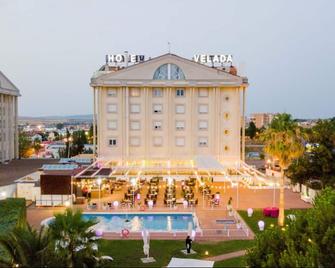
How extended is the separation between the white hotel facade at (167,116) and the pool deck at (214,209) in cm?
704

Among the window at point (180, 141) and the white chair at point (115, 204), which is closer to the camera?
the white chair at point (115, 204)

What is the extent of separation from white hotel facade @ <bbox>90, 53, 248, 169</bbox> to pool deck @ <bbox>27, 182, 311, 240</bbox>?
7.04 m

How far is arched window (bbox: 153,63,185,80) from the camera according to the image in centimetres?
5597

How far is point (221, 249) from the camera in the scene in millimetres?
25703

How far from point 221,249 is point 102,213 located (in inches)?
503

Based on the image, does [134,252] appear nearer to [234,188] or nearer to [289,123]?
[289,123]

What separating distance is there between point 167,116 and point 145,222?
24.7 meters

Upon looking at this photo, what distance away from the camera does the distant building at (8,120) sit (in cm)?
6481

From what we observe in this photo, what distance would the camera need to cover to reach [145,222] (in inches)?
1323

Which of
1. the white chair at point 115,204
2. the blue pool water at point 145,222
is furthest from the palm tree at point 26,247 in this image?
the white chair at point 115,204

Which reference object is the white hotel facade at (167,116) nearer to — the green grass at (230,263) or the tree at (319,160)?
the tree at (319,160)

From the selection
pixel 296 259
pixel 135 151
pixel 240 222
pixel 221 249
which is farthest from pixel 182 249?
pixel 135 151

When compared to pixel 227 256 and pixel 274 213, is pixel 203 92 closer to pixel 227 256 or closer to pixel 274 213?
pixel 274 213

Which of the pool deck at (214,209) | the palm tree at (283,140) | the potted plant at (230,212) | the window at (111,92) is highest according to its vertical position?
the window at (111,92)
